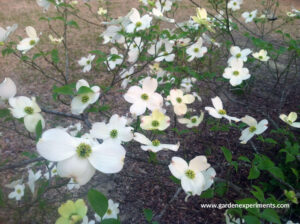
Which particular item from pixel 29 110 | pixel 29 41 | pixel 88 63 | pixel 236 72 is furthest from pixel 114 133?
pixel 88 63

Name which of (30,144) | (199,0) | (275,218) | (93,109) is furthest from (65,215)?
(199,0)

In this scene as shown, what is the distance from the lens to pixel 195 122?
1265 millimetres

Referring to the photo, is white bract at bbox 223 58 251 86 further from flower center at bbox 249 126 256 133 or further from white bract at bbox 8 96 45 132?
white bract at bbox 8 96 45 132

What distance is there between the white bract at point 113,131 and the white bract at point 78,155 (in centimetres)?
11

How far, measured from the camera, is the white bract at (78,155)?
574 millimetres

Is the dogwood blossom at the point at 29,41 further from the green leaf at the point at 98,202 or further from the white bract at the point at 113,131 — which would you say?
the green leaf at the point at 98,202

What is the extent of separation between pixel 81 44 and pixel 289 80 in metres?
2.56

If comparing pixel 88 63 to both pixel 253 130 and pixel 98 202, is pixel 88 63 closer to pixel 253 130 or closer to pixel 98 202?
pixel 253 130

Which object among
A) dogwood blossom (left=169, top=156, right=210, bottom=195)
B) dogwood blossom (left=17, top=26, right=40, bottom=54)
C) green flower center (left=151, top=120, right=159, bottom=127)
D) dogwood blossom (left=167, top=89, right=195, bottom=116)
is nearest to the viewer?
dogwood blossom (left=169, top=156, right=210, bottom=195)

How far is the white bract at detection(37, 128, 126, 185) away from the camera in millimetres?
574

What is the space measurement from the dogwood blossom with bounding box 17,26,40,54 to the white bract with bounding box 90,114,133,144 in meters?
0.62

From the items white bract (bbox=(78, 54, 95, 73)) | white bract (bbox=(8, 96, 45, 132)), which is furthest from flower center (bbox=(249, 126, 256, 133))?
white bract (bbox=(78, 54, 95, 73))

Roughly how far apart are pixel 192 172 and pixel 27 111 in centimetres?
53

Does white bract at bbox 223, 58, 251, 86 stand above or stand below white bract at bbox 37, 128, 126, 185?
above
